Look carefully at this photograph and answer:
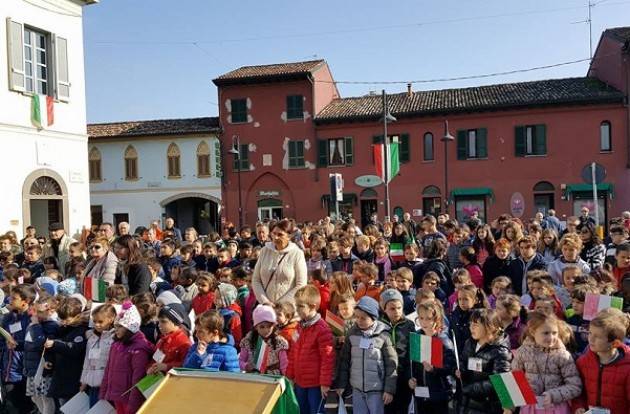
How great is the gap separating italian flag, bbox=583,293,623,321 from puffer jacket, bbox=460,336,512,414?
2.54 ft

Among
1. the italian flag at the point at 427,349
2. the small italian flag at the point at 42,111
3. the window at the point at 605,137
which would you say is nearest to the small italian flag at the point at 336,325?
the italian flag at the point at 427,349

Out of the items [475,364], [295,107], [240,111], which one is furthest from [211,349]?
[240,111]

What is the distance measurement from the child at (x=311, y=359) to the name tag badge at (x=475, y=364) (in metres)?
1.27

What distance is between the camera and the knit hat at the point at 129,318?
558 centimetres

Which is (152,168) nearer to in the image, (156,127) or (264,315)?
(156,127)

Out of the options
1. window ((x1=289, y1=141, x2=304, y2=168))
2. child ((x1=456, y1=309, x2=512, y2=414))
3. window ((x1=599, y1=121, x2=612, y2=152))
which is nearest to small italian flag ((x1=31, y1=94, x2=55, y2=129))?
child ((x1=456, y1=309, x2=512, y2=414))

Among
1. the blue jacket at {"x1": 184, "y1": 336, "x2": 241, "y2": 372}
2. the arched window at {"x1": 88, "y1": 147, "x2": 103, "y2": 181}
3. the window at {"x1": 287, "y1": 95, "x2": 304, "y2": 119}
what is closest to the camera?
the blue jacket at {"x1": 184, "y1": 336, "x2": 241, "y2": 372}

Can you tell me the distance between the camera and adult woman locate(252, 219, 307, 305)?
660 cm

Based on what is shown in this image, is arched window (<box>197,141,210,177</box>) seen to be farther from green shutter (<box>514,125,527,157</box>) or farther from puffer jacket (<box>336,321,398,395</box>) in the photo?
puffer jacket (<box>336,321,398,395</box>)

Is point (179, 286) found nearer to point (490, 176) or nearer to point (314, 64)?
point (490, 176)

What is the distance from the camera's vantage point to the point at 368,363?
17.6 ft

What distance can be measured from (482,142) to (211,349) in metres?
28.1

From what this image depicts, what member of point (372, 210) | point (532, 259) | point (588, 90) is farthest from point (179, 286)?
point (588, 90)

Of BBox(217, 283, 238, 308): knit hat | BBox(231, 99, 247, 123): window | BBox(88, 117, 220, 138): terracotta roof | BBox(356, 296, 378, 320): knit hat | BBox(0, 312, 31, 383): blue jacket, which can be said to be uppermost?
BBox(231, 99, 247, 123): window
